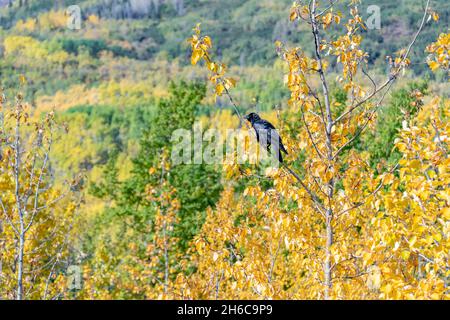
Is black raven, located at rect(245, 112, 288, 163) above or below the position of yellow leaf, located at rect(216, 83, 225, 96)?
below

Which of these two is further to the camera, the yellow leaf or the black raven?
the black raven

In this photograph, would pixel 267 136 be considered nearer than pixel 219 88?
No

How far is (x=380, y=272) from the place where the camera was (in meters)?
4.55

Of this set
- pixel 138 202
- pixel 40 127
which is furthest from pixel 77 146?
pixel 40 127

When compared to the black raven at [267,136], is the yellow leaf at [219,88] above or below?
above

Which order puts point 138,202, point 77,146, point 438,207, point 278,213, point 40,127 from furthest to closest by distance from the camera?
point 77,146, point 138,202, point 40,127, point 278,213, point 438,207

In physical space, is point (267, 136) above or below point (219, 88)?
below

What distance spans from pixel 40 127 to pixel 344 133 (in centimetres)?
507

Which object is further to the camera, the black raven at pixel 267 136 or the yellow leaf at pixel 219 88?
the black raven at pixel 267 136

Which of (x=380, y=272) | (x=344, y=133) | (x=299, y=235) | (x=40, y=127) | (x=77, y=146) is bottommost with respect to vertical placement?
(x=380, y=272)

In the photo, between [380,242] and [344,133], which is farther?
[344,133]
